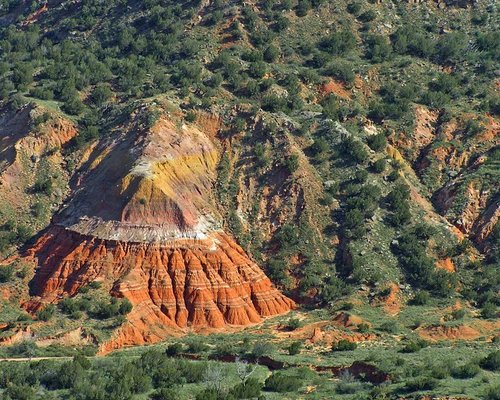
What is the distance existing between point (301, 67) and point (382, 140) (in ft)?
50.6

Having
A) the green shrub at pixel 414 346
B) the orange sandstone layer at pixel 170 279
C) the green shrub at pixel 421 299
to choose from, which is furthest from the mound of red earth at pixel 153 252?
the green shrub at pixel 414 346

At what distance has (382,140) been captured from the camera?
89875 mm

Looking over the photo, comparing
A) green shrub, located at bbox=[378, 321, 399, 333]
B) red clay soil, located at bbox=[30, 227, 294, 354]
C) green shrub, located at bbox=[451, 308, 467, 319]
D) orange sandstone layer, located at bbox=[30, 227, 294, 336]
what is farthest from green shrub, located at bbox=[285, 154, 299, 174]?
green shrub, located at bbox=[451, 308, 467, 319]

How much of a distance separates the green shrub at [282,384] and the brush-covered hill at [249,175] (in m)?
13.7

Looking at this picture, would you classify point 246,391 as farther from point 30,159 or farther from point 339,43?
point 339,43

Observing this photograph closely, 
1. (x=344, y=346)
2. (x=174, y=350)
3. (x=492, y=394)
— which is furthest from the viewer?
(x=344, y=346)

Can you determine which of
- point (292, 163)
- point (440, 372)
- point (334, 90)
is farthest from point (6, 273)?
point (334, 90)

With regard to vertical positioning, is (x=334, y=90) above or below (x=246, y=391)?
above

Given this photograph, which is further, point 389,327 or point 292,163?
point 292,163

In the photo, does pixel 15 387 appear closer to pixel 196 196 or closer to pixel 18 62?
pixel 196 196

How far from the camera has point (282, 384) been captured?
55812 mm

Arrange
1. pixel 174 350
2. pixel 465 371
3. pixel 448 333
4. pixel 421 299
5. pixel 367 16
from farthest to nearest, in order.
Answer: pixel 367 16, pixel 421 299, pixel 448 333, pixel 174 350, pixel 465 371

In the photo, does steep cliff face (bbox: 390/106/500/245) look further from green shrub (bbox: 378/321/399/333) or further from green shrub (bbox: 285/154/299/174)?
green shrub (bbox: 378/321/399/333)

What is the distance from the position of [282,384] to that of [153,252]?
23461 mm
